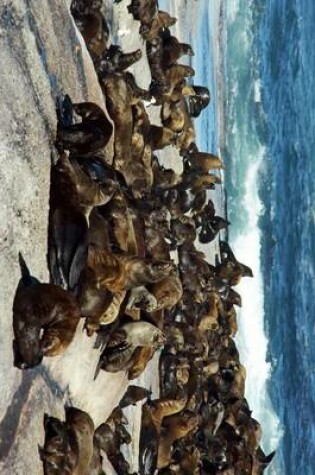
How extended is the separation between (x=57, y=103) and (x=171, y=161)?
555 cm

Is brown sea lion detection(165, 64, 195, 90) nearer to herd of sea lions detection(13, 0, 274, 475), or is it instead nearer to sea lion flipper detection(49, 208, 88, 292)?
herd of sea lions detection(13, 0, 274, 475)

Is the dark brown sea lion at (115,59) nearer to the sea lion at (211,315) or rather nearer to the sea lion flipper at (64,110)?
the sea lion flipper at (64,110)

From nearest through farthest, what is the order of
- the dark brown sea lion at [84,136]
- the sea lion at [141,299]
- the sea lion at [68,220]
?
the sea lion at [68,220], the dark brown sea lion at [84,136], the sea lion at [141,299]

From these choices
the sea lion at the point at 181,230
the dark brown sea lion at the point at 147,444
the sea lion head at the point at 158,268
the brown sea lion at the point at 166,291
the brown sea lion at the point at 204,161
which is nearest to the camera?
the sea lion head at the point at 158,268

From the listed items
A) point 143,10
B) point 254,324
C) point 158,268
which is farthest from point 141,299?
point 254,324

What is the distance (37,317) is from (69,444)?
1347mm

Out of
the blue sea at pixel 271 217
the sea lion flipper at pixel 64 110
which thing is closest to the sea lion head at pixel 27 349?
the sea lion flipper at pixel 64 110

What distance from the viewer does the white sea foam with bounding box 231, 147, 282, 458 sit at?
730 inches

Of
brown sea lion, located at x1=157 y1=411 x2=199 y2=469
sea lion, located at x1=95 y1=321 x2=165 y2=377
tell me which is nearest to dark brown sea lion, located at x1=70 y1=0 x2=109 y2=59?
sea lion, located at x1=95 y1=321 x2=165 y2=377

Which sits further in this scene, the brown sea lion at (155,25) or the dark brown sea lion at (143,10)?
the brown sea lion at (155,25)

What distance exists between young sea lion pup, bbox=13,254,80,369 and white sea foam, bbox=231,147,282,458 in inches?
531

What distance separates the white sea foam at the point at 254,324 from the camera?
18531 millimetres

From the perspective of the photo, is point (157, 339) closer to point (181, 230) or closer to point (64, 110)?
point (64, 110)

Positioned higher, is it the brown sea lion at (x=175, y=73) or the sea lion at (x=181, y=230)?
the brown sea lion at (x=175, y=73)
